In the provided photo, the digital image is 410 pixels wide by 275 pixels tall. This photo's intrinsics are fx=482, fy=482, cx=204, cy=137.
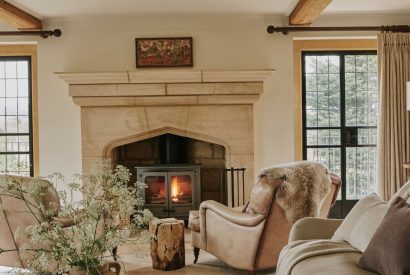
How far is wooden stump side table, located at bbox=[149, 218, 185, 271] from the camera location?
3926mm

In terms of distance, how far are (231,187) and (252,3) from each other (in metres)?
2.08

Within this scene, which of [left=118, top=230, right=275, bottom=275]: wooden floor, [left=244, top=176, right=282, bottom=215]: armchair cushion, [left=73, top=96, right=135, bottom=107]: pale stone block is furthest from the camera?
[left=73, top=96, right=135, bottom=107]: pale stone block

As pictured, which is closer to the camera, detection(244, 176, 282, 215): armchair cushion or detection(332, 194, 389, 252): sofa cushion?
detection(332, 194, 389, 252): sofa cushion

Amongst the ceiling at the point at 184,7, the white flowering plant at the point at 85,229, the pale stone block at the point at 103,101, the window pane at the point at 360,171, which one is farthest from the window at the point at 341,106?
the white flowering plant at the point at 85,229

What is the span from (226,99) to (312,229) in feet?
9.29

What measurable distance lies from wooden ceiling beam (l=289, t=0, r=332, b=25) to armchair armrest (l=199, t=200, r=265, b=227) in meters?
2.18

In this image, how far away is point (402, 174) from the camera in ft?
18.3

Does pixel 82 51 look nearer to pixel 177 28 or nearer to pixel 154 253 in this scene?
pixel 177 28

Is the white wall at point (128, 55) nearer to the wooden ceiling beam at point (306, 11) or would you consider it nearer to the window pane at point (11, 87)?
the wooden ceiling beam at point (306, 11)

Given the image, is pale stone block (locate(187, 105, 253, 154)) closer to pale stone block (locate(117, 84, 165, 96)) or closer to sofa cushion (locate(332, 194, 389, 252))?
pale stone block (locate(117, 84, 165, 96))

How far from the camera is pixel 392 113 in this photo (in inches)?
219

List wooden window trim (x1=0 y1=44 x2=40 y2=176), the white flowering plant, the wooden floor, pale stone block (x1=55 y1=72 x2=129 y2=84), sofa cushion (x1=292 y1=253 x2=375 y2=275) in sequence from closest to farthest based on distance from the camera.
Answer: the white flowering plant, sofa cushion (x1=292 y1=253 x2=375 y2=275), the wooden floor, pale stone block (x1=55 y1=72 x2=129 y2=84), wooden window trim (x1=0 y1=44 x2=40 y2=176)

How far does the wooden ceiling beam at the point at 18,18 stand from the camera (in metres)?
4.71

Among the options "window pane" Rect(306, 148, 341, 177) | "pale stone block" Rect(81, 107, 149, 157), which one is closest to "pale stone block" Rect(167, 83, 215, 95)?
"pale stone block" Rect(81, 107, 149, 157)
